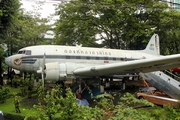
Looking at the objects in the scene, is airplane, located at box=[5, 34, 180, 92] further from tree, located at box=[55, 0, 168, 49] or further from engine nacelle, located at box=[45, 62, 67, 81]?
tree, located at box=[55, 0, 168, 49]

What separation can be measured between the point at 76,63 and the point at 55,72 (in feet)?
9.14

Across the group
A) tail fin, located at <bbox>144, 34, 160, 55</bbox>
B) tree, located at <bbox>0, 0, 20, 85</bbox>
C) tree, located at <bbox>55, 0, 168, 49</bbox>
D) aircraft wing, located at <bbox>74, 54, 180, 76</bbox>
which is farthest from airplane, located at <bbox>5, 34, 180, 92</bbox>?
tree, located at <bbox>55, 0, 168, 49</bbox>

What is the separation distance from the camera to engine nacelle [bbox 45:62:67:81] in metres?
12.9

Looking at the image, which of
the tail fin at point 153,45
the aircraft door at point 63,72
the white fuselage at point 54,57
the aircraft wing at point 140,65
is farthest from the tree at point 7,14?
the tail fin at point 153,45

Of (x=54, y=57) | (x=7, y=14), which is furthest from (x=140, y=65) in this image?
(x=7, y=14)

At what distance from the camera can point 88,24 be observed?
24219mm

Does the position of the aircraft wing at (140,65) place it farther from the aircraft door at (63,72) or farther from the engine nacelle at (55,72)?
the engine nacelle at (55,72)

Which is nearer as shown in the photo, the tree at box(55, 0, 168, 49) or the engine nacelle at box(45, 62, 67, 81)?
the engine nacelle at box(45, 62, 67, 81)

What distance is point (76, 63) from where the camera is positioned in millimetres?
15391

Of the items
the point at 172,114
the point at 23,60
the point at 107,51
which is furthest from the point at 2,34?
the point at 172,114

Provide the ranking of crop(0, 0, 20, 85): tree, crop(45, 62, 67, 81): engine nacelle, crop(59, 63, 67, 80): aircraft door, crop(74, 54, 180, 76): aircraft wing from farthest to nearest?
crop(0, 0, 20, 85): tree < crop(59, 63, 67, 80): aircraft door < crop(45, 62, 67, 81): engine nacelle < crop(74, 54, 180, 76): aircraft wing

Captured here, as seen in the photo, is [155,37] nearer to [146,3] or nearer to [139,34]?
[139,34]

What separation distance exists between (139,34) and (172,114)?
1547 cm

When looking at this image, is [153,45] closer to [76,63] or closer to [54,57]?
[76,63]
